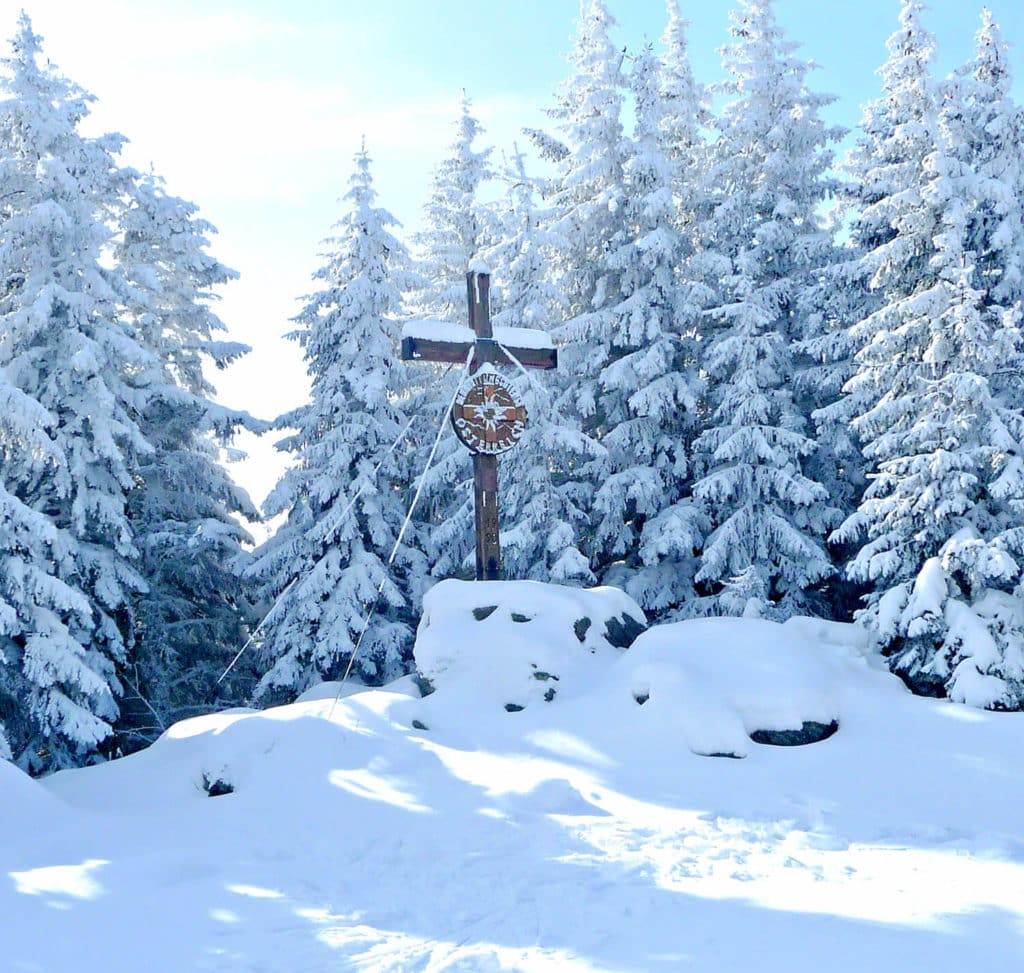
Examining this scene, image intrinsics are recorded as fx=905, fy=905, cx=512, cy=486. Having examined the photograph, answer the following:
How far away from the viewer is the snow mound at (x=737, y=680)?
9.07 metres

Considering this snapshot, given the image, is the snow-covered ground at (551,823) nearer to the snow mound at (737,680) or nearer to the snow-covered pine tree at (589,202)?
the snow mound at (737,680)

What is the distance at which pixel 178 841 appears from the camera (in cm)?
701

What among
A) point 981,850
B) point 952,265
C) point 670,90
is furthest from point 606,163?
point 981,850

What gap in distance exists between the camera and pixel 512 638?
37.0 ft

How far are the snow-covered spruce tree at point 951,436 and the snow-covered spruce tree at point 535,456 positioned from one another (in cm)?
518

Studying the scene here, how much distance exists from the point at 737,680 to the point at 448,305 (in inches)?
532

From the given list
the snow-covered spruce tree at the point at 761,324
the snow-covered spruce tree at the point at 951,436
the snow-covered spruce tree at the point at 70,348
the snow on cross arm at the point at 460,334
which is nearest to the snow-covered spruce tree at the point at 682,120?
the snow-covered spruce tree at the point at 761,324

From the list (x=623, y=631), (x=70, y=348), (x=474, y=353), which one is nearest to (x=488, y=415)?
(x=474, y=353)

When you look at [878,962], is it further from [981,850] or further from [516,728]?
[516,728]

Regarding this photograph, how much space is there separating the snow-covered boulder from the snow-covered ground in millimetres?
35

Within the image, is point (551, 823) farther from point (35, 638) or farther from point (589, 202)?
point (589, 202)

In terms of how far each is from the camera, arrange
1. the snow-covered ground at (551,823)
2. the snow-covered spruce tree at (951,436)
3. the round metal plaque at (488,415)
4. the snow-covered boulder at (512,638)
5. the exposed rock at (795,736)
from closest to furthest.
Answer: the snow-covered ground at (551,823), the exposed rock at (795,736), the snow-covered spruce tree at (951,436), the snow-covered boulder at (512,638), the round metal plaque at (488,415)

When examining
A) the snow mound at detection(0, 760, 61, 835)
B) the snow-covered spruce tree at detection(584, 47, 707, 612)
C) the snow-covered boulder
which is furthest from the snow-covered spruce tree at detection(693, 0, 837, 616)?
the snow mound at detection(0, 760, 61, 835)

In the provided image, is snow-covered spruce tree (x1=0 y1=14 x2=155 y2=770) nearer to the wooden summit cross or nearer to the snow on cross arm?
the snow on cross arm
